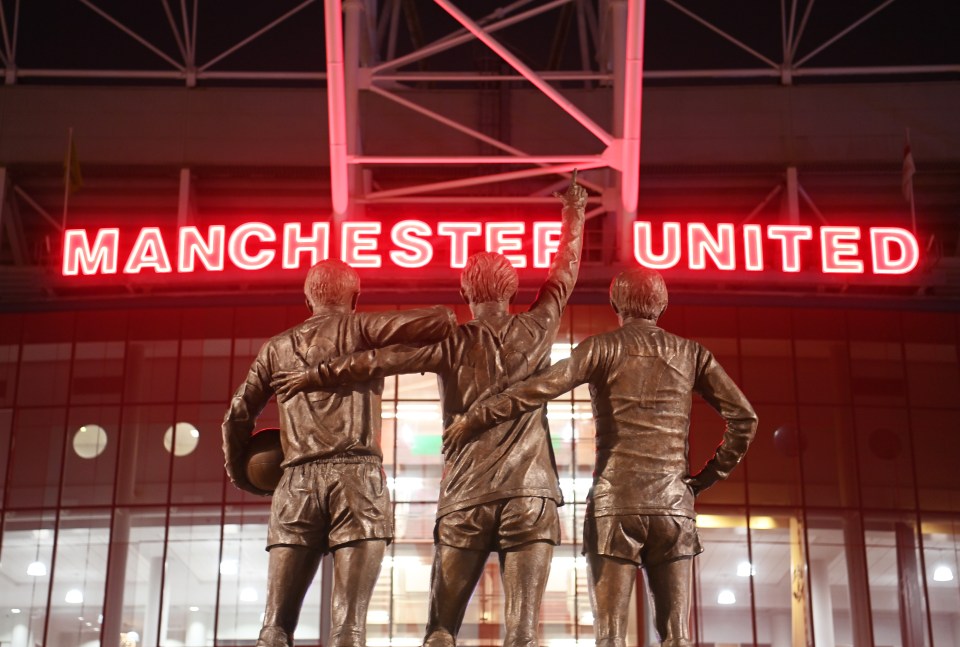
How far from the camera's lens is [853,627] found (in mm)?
34594

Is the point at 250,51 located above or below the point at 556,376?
above

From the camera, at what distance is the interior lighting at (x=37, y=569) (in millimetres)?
35781

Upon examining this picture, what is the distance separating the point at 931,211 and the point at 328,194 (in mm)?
17658

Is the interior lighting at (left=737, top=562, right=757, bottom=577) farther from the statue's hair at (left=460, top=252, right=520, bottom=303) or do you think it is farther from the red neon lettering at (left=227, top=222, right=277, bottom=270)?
the statue's hair at (left=460, top=252, right=520, bottom=303)

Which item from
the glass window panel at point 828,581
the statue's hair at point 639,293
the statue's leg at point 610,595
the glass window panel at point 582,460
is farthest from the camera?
the glass window panel at point 828,581

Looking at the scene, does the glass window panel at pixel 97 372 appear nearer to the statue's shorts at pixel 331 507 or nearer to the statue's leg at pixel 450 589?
the statue's shorts at pixel 331 507

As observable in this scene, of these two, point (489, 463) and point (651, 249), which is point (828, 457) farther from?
point (489, 463)

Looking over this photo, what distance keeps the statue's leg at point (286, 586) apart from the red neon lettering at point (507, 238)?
86.6 ft

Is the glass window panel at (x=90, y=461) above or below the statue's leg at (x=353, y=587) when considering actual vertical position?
above

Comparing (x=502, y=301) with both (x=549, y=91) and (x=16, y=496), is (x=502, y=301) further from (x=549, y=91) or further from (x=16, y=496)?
(x=16, y=496)

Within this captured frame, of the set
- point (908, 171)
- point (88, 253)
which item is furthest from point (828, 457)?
point (88, 253)

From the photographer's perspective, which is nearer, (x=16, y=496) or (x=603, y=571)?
(x=603, y=571)

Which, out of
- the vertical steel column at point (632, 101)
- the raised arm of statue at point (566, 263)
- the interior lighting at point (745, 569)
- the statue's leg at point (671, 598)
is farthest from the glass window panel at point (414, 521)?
the statue's leg at point (671, 598)

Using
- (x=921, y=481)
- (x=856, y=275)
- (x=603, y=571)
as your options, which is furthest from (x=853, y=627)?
(x=603, y=571)
